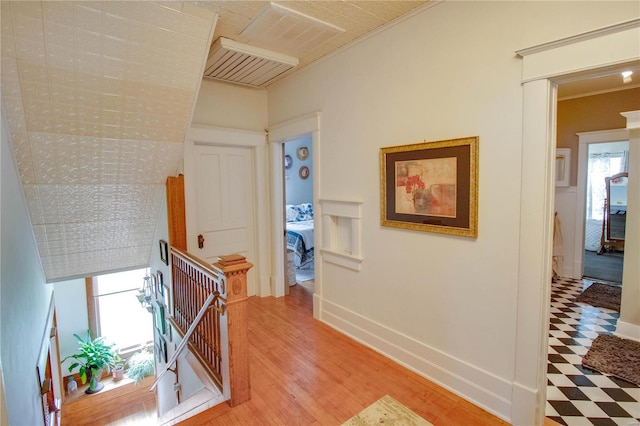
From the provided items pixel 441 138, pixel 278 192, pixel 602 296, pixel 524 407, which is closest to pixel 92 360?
pixel 278 192

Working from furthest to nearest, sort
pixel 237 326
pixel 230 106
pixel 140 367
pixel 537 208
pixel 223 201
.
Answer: pixel 140 367 → pixel 223 201 → pixel 230 106 → pixel 237 326 → pixel 537 208

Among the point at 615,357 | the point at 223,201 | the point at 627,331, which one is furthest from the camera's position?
the point at 223,201

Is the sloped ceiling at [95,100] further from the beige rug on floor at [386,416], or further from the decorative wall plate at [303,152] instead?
the decorative wall plate at [303,152]

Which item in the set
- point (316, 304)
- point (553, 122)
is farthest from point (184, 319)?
point (553, 122)

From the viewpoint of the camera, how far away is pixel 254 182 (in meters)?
4.05

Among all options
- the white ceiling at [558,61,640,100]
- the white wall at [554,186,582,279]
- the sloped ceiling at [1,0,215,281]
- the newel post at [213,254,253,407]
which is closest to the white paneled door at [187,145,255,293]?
the sloped ceiling at [1,0,215,281]

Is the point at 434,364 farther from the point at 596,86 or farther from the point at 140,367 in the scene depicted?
the point at 140,367

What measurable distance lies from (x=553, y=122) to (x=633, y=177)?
1.98 metres

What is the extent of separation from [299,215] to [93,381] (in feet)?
14.4

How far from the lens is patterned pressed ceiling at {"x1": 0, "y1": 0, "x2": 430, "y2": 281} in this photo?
186 cm

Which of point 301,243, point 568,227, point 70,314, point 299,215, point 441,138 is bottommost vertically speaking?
point 70,314

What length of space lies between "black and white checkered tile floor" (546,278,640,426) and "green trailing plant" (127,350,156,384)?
5151 mm

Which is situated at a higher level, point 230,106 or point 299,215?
point 230,106

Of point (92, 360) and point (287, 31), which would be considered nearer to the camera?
point (287, 31)
